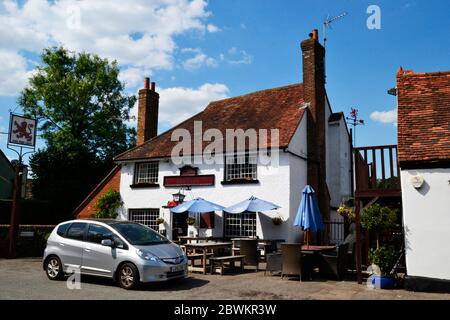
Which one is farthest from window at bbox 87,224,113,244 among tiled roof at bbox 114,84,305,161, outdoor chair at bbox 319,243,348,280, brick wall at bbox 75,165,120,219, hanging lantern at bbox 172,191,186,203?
brick wall at bbox 75,165,120,219

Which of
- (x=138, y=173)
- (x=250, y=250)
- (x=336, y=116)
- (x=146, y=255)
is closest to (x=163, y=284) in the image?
(x=146, y=255)

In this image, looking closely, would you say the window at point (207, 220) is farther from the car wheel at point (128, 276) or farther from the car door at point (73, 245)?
the car wheel at point (128, 276)

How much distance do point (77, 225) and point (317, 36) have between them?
14.0m

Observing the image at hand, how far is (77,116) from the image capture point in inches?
1362

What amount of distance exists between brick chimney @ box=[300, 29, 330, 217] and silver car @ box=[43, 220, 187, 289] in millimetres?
9544

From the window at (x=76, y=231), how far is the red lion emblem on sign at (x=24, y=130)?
27.9ft

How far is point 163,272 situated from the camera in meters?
9.61

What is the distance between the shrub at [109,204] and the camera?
68.1ft

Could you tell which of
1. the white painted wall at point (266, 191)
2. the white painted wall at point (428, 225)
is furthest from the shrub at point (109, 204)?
the white painted wall at point (428, 225)

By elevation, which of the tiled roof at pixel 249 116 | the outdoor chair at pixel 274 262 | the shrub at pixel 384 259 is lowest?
the outdoor chair at pixel 274 262

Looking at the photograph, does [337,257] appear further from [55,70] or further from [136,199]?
[55,70]

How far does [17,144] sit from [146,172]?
6.16m

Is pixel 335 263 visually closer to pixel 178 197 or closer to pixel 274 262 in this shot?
pixel 274 262

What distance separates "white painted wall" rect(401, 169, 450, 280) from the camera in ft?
31.9
